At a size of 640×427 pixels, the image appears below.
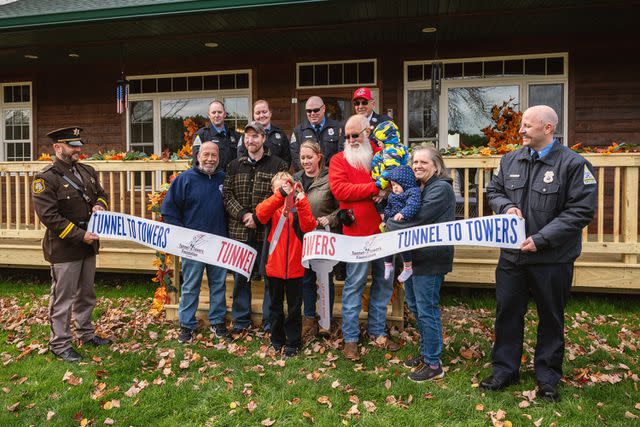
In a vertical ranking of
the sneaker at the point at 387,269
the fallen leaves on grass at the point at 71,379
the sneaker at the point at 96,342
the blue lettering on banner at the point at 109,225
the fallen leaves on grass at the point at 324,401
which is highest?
the blue lettering on banner at the point at 109,225

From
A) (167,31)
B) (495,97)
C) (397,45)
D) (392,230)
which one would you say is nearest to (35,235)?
(167,31)

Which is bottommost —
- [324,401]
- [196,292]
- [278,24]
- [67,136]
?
[324,401]

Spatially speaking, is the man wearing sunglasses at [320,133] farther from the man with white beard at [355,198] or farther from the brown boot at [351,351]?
the brown boot at [351,351]

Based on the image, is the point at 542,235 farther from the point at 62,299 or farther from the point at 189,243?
the point at 62,299

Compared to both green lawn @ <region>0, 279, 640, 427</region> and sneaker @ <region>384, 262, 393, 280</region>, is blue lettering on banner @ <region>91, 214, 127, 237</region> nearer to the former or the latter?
green lawn @ <region>0, 279, 640, 427</region>

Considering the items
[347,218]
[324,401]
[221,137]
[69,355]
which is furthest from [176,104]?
[324,401]

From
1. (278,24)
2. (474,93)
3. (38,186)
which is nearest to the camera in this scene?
(38,186)

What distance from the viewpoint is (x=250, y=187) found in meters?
4.85

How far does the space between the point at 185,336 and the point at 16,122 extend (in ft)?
28.5

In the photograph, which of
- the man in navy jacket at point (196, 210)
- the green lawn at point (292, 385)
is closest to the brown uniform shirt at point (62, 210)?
the man in navy jacket at point (196, 210)

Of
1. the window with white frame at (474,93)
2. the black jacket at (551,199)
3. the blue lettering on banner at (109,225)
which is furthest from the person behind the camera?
the window with white frame at (474,93)

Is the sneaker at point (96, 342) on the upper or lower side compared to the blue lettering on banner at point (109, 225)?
lower

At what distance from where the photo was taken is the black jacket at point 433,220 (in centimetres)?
394

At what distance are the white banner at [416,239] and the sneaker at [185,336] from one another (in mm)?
1572
